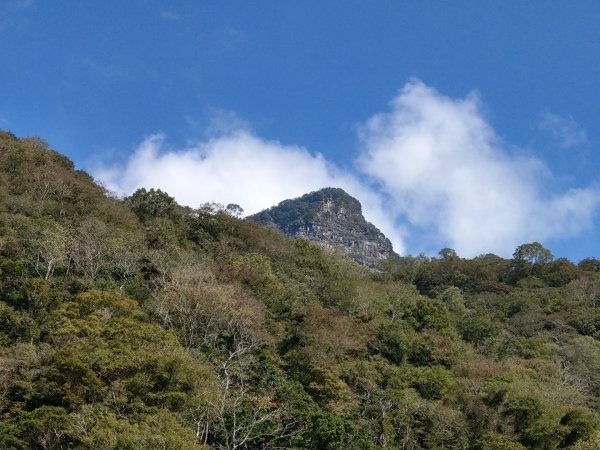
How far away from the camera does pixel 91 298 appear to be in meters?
28.8

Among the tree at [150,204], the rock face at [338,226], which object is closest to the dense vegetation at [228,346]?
the tree at [150,204]

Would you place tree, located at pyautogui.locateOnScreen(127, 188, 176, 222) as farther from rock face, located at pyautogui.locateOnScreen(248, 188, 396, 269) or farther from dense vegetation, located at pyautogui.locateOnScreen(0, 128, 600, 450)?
rock face, located at pyautogui.locateOnScreen(248, 188, 396, 269)

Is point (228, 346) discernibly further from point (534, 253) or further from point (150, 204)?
point (534, 253)

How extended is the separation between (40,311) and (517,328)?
3907 cm

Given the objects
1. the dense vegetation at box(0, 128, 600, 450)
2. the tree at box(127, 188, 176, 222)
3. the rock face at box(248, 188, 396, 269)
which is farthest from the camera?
the rock face at box(248, 188, 396, 269)

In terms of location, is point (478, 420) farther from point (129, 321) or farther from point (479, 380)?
point (129, 321)

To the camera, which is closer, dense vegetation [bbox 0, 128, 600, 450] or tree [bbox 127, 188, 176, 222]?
dense vegetation [bbox 0, 128, 600, 450]

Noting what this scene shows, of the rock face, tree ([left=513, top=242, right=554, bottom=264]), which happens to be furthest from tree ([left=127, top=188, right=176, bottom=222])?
the rock face

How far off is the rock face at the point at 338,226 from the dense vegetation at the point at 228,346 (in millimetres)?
117571

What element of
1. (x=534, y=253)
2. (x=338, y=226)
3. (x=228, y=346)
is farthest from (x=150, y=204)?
(x=338, y=226)

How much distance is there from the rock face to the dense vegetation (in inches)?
4629

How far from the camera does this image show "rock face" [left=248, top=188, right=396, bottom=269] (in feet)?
567

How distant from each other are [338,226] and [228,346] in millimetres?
147603

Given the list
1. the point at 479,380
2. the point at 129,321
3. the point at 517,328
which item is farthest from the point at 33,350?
the point at 517,328
